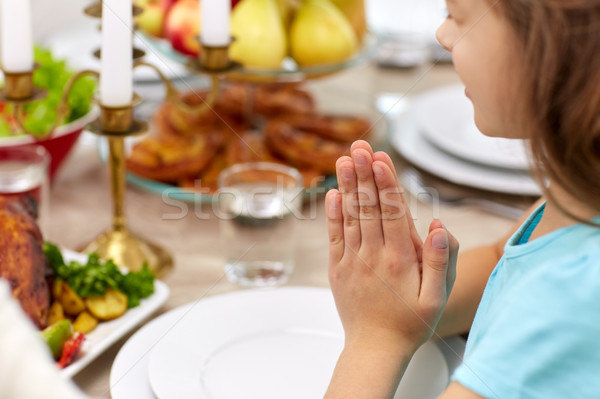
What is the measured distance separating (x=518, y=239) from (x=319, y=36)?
548 mm

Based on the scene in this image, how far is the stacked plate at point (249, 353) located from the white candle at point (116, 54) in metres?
0.25

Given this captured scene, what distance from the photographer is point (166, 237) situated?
3.61ft

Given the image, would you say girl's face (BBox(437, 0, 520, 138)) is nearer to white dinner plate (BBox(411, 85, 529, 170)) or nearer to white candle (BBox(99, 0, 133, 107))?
white candle (BBox(99, 0, 133, 107))

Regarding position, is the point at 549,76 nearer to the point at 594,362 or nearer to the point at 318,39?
the point at 594,362

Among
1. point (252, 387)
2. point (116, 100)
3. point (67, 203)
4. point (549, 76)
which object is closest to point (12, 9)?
point (116, 100)

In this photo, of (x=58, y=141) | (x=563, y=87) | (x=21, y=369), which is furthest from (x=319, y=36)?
(x=21, y=369)

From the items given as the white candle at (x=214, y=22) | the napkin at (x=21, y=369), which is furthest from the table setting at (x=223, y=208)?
the napkin at (x=21, y=369)

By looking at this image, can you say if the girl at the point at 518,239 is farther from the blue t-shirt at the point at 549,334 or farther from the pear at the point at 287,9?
the pear at the point at 287,9

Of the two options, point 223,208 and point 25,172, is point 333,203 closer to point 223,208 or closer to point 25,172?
point 223,208

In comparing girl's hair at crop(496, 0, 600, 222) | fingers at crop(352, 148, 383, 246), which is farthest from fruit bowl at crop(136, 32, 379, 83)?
girl's hair at crop(496, 0, 600, 222)

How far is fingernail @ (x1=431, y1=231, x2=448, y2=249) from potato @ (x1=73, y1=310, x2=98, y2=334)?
38cm

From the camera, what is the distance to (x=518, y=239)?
2.25ft

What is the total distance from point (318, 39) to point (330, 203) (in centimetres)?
48

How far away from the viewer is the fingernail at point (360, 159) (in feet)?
2.17
